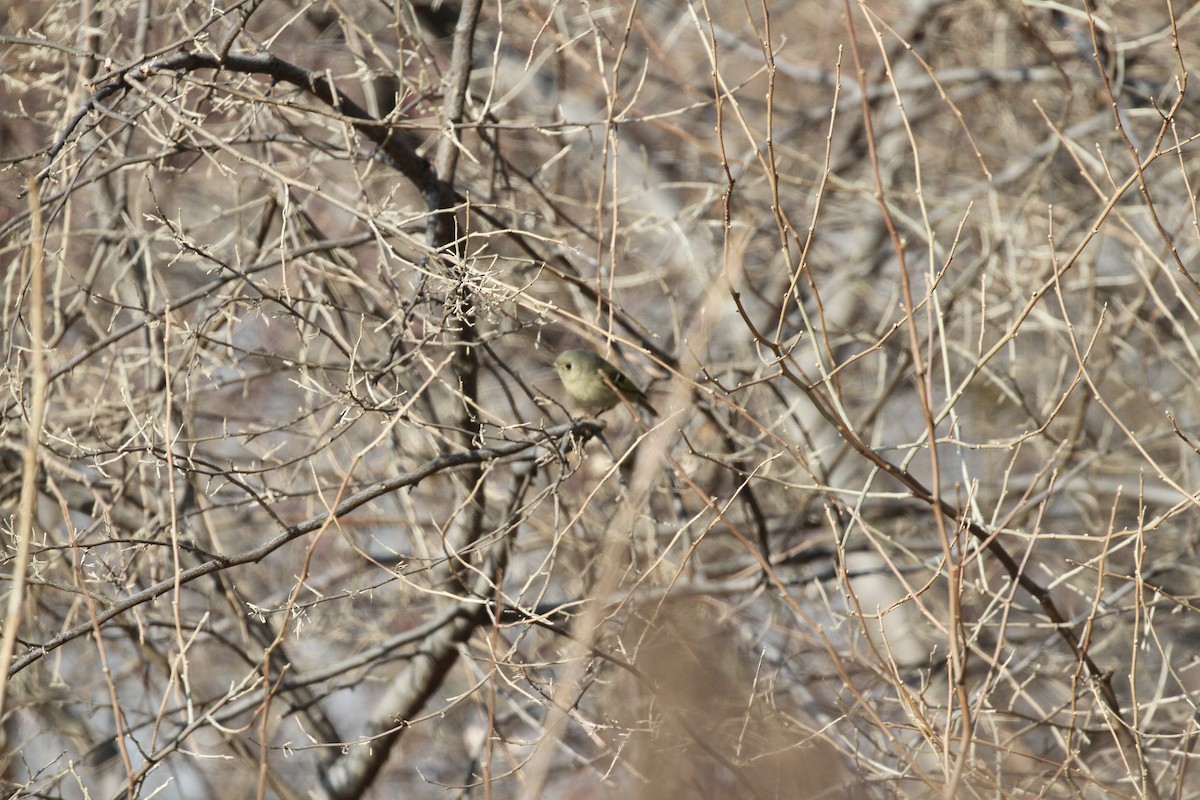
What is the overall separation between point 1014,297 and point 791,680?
2023mm

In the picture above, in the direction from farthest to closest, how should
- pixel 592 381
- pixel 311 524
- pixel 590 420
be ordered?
pixel 592 381 → pixel 590 420 → pixel 311 524

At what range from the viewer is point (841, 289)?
7.73 meters

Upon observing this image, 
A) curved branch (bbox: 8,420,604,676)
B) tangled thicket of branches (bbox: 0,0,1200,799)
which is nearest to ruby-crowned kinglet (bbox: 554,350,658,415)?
tangled thicket of branches (bbox: 0,0,1200,799)

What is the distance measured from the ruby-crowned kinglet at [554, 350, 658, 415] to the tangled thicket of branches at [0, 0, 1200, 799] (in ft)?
0.38

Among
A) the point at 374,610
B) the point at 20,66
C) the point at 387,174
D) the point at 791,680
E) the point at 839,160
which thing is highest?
the point at 20,66

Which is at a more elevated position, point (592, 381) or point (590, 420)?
point (590, 420)

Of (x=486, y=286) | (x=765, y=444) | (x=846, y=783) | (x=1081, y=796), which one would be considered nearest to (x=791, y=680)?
(x=765, y=444)

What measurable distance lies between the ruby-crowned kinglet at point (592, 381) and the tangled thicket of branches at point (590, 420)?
0.12 metres

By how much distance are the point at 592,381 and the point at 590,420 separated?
111 cm

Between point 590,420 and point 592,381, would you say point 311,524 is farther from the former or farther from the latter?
point 592,381

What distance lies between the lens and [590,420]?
4.04m

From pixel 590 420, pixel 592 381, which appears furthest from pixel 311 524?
pixel 592 381

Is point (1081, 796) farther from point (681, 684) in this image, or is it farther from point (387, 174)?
point (387, 174)

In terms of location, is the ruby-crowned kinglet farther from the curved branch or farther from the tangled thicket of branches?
the curved branch
